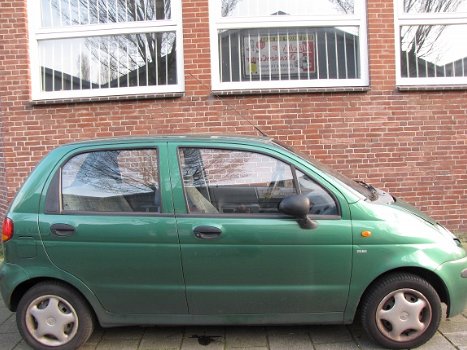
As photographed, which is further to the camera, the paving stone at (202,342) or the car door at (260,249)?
the paving stone at (202,342)

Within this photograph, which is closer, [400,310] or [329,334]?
[400,310]

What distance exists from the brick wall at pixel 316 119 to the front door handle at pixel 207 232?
3437mm

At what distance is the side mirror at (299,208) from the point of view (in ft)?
11.0

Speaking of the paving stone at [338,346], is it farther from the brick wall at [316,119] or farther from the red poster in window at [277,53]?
the red poster in window at [277,53]

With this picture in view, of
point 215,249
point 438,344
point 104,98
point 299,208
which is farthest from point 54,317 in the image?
point 104,98

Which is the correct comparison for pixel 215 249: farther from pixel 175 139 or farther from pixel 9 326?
pixel 9 326

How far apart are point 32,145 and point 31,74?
991mm

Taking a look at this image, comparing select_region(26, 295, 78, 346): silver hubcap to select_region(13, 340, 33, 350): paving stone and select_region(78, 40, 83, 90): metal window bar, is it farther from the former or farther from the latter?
select_region(78, 40, 83, 90): metal window bar

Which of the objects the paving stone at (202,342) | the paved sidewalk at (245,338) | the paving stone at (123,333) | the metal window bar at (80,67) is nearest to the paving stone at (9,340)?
the paved sidewalk at (245,338)

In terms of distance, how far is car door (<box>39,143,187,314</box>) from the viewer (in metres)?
3.48

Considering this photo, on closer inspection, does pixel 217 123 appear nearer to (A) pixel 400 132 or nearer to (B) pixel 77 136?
(B) pixel 77 136

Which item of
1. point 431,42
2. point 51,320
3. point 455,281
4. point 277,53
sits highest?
point 431,42

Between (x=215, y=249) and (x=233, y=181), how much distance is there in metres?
0.51

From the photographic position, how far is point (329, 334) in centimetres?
384
